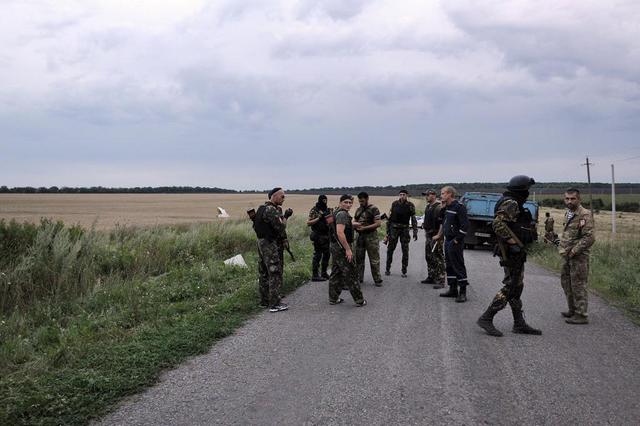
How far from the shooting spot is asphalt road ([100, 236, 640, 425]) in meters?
4.13

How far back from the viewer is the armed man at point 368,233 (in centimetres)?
1040

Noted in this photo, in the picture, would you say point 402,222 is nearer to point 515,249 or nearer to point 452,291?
point 452,291

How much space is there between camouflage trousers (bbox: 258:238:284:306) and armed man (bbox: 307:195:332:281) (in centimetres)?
277

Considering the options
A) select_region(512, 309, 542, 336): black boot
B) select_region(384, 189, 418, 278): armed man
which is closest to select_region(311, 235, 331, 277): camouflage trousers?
select_region(384, 189, 418, 278): armed man

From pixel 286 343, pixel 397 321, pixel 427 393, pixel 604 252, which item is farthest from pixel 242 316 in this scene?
pixel 604 252

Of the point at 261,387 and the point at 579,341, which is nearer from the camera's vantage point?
the point at 261,387

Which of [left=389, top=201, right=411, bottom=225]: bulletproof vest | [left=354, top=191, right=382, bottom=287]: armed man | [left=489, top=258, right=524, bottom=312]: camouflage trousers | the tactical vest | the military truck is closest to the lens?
[left=489, top=258, right=524, bottom=312]: camouflage trousers

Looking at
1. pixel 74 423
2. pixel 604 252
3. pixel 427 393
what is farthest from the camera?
pixel 604 252

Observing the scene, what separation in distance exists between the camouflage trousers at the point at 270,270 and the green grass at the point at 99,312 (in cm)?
31

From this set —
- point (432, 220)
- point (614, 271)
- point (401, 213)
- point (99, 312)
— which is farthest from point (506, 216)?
point (614, 271)

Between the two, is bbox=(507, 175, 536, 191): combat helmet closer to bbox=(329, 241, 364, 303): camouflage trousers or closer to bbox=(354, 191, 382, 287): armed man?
bbox=(329, 241, 364, 303): camouflage trousers

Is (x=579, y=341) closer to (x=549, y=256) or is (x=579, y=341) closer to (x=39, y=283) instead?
(x=39, y=283)

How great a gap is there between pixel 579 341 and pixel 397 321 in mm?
2268

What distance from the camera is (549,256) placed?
53.5 feet
